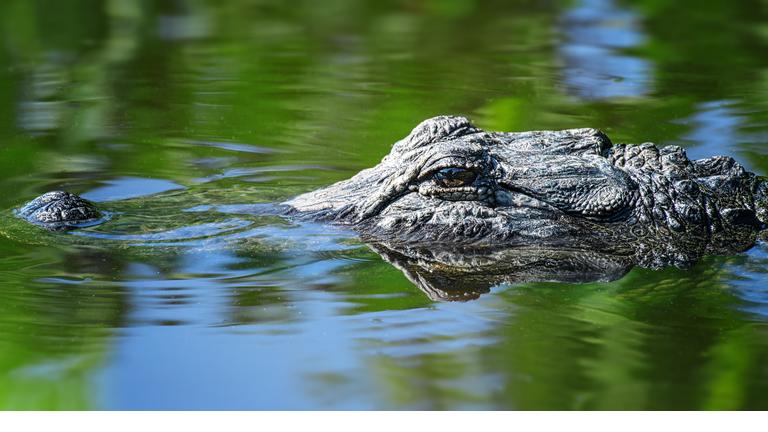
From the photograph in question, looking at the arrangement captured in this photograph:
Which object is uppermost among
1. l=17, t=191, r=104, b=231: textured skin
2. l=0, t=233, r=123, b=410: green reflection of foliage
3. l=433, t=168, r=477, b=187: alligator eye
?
l=433, t=168, r=477, b=187: alligator eye

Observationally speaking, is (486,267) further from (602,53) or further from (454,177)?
(602,53)

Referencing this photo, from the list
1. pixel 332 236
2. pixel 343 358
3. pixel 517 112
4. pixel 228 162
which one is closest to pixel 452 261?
pixel 332 236

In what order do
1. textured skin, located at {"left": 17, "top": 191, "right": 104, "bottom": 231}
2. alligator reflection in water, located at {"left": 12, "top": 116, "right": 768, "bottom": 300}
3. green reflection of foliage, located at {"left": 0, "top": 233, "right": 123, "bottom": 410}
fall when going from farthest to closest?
1. textured skin, located at {"left": 17, "top": 191, "right": 104, "bottom": 231}
2. alligator reflection in water, located at {"left": 12, "top": 116, "right": 768, "bottom": 300}
3. green reflection of foliage, located at {"left": 0, "top": 233, "right": 123, "bottom": 410}

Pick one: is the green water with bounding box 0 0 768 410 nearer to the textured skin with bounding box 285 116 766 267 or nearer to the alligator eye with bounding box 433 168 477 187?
the textured skin with bounding box 285 116 766 267

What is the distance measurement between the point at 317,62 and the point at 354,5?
4321 mm

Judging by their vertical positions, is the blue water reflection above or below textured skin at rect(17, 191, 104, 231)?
above

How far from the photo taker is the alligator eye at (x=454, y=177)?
4.43m

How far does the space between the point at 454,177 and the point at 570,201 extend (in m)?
0.72

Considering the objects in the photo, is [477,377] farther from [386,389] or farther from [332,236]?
[332,236]

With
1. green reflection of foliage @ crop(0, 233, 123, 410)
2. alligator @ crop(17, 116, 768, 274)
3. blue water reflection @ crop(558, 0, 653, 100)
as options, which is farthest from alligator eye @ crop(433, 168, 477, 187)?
blue water reflection @ crop(558, 0, 653, 100)

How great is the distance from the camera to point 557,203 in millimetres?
4480

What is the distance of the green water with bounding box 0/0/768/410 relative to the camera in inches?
115

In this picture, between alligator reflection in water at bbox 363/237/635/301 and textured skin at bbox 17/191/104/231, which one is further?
textured skin at bbox 17/191/104/231

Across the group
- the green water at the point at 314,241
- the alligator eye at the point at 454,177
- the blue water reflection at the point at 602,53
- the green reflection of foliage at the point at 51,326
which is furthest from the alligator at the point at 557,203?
the blue water reflection at the point at 602,53
